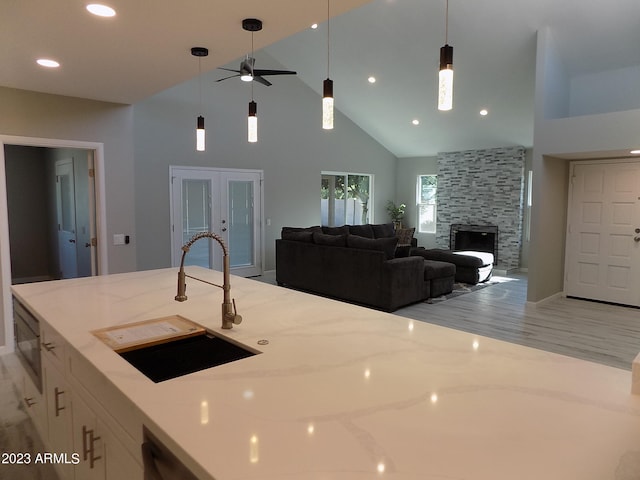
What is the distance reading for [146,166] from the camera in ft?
22.2

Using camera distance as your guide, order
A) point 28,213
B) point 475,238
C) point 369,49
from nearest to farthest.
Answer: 1. point 369,49
2. point 28,213
3. point 475,238

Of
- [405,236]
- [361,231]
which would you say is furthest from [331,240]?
[405,236]

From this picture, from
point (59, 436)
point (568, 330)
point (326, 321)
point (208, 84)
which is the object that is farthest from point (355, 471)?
point (208, 84)

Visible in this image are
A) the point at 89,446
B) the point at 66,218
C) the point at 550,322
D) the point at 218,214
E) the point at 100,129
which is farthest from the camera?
the point at 218,214

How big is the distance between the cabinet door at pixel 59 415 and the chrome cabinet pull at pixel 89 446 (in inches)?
10.0

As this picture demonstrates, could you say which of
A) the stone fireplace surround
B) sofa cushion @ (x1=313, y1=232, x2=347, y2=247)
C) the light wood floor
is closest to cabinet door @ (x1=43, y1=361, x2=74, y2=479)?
the light wood floor

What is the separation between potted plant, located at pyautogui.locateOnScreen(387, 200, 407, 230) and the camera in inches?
427

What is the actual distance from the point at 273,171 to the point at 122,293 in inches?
233

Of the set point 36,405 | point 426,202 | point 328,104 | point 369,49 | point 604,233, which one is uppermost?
point 369,49

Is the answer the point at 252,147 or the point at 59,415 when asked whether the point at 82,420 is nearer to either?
the point at 59,415

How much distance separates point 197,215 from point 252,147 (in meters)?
1.63

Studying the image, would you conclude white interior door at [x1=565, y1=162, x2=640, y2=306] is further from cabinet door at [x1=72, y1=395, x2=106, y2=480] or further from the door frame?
cabinet door at [x1=72, y1=395, x2=106, y2=480]

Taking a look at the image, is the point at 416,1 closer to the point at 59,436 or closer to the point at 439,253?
the point at 439,253

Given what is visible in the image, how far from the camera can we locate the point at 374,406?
3.97 ft
